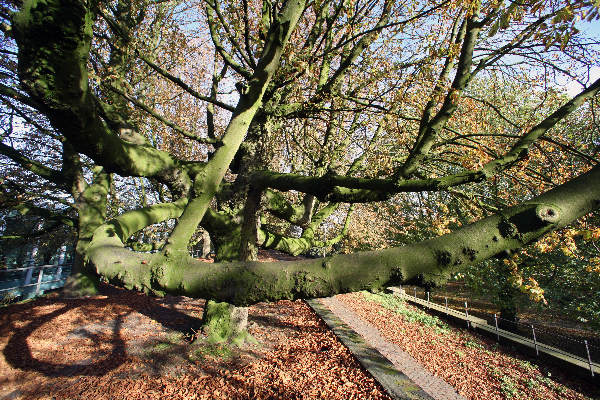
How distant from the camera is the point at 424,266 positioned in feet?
6.01

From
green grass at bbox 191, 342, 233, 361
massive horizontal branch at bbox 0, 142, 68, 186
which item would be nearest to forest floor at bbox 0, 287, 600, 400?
green grass at bbox 191, 342, 233, 361

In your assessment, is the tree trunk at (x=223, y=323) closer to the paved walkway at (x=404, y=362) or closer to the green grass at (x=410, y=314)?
the paved walkway at (x=404, y=362)

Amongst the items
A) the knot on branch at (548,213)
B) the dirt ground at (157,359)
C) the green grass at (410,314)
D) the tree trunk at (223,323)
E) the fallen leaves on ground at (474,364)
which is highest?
the knot on branch at (548,213)

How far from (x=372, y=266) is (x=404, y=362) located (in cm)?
725

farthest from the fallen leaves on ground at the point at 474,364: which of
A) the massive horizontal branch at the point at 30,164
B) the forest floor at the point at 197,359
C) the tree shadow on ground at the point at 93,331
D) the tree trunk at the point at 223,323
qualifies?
the massive horizontal branch at the point at 30,164

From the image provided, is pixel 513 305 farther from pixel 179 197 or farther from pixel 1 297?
pixel 1 297

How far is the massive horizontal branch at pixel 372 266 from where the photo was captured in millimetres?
1808

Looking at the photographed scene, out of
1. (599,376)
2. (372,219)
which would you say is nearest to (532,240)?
(599,376)

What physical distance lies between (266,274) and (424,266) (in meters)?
1.04

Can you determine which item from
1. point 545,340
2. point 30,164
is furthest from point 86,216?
point 545,340

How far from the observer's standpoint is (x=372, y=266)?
6.16ft

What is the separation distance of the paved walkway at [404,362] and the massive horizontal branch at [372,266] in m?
5.68

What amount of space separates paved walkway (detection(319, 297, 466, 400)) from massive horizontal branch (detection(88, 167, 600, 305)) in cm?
568

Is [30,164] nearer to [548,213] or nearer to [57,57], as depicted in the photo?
[57,57]
